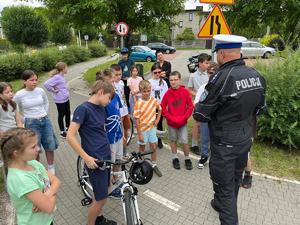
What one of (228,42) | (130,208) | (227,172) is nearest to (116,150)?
(130,208)

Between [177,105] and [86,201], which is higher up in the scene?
[177,105]

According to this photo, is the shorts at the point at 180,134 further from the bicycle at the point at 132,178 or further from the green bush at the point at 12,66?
the green bush at the point at 12,66

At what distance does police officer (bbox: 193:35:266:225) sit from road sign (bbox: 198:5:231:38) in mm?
3001

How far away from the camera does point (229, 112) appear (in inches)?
113

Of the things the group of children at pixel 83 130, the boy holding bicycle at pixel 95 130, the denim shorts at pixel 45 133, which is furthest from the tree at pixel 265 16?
the boy holding bicycle at pixel 95 130

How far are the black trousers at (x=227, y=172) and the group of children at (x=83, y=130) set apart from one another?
747mm

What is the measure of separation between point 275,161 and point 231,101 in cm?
324

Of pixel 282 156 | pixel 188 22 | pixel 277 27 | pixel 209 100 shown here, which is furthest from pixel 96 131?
pixel 188 22

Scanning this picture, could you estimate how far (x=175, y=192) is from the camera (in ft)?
14.1

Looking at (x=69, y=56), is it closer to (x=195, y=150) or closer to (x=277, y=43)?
(x=277, y=43)

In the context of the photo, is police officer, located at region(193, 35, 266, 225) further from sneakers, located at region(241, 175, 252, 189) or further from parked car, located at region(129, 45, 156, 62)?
parked car, located at region(129, 45, 156, 62)

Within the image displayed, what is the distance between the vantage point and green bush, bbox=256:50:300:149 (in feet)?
17.7

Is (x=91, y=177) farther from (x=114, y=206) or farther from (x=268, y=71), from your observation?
(x=268, y=71)

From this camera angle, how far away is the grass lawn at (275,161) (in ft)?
16.3
